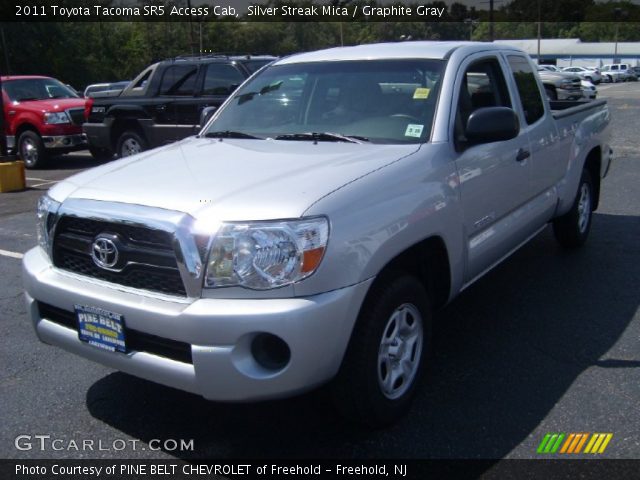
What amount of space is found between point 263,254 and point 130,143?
32.0ft

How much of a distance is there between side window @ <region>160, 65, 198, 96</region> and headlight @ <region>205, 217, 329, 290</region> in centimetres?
886

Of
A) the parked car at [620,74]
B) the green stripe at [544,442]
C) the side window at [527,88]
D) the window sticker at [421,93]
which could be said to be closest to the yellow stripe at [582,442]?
the green stripe at [544,442]

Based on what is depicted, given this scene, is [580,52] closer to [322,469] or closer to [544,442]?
[544,442]

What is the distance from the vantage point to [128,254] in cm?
295

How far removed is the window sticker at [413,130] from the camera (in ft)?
12.2

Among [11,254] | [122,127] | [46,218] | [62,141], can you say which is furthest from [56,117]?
[46,218]

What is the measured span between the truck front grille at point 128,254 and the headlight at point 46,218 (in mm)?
83

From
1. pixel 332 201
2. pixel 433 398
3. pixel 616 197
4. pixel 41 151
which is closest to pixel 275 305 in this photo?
pixel 332 201

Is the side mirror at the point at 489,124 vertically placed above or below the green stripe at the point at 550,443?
above

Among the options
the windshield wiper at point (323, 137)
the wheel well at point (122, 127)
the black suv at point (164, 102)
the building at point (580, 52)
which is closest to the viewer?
the windshield wiper at point (323, 137)

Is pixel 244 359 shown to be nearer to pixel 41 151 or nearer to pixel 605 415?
pixel 605 415

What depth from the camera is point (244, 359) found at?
8.91 feet

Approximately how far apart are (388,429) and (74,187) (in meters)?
1.95

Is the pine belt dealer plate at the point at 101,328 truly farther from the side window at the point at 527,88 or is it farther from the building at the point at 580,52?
the building at the point at 580,52
